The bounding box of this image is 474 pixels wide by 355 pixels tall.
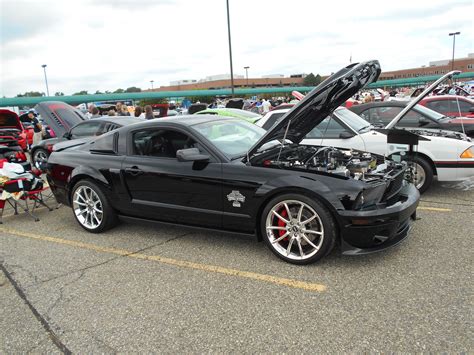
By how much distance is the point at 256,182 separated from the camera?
3.74 meters

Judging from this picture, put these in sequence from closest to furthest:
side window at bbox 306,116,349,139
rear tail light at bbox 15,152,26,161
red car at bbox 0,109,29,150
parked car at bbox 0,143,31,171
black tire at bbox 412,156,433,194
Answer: black tire at bbox 412,156,433,194 → side window at bbox 306,116,349,139 → parked car at bbox 0,143,31,171 → rear tail light at bbox 15,152,26,161 → red car at bbox 0,109,29,150

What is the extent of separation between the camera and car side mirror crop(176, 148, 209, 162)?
3.87 meters

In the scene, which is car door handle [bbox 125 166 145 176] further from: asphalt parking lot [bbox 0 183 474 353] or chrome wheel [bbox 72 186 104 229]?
asphalt parking lot [bbox 0 183 474 353]

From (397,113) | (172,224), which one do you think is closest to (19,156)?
(172,224)

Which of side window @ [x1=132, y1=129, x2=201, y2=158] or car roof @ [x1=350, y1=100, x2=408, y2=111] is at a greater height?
car roof @ [x1=350, y1=100, x2=408, y2=111]

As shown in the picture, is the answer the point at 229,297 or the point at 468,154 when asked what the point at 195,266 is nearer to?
the point at 229,297

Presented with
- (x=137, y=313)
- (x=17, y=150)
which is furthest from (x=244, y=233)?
(x=17, y=150)

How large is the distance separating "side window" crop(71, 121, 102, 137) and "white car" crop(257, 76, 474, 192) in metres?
4.99

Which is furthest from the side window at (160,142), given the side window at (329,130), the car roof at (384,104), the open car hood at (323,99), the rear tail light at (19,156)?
the car roof at (384,104)

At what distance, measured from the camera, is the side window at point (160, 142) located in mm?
4320

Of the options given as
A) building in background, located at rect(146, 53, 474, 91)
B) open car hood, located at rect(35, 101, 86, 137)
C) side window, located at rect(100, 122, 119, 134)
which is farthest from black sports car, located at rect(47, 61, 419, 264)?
building in background, located at rect(146, 53, 474, 91)

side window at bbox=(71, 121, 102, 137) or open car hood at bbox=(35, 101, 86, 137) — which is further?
open car hood at bbox=(35, 101, 86, 137)

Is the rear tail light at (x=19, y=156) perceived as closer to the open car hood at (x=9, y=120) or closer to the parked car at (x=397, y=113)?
the open car hood at (x=9, y=120)

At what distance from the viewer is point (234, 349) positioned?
254cm
